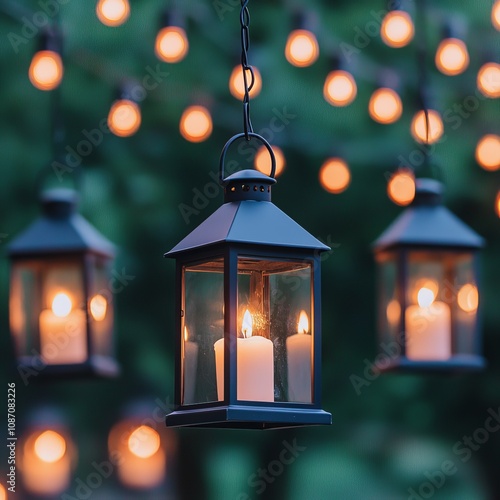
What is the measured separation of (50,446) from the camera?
4758mm

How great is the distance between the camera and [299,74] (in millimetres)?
5191

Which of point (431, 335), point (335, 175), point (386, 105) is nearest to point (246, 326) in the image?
point (431, 335)

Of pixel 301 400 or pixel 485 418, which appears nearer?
pixel 301 400

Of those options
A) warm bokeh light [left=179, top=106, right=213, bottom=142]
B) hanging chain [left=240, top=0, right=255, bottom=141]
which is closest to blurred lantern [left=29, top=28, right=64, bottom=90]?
warm bokeh light [left=179, top=106, right=213, bottom=142]

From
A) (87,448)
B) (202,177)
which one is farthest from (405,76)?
(87,448)

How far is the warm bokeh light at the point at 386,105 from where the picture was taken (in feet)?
15.1

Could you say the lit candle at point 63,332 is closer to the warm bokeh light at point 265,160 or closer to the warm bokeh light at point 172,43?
the warm bokeh light at point 172,43

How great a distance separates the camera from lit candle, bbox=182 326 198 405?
93.9 inches

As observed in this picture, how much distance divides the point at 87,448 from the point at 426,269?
173 cm

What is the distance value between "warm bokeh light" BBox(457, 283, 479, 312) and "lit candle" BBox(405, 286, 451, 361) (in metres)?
0.04

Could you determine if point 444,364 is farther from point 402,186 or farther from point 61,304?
point 402,186

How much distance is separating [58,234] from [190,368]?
99cm

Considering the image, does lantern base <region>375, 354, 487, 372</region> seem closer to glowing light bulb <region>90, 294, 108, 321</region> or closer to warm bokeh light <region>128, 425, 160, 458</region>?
glowing light bulb <region>90, 294, 108, 321</region>

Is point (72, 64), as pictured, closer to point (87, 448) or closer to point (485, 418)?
point (87, 448)
